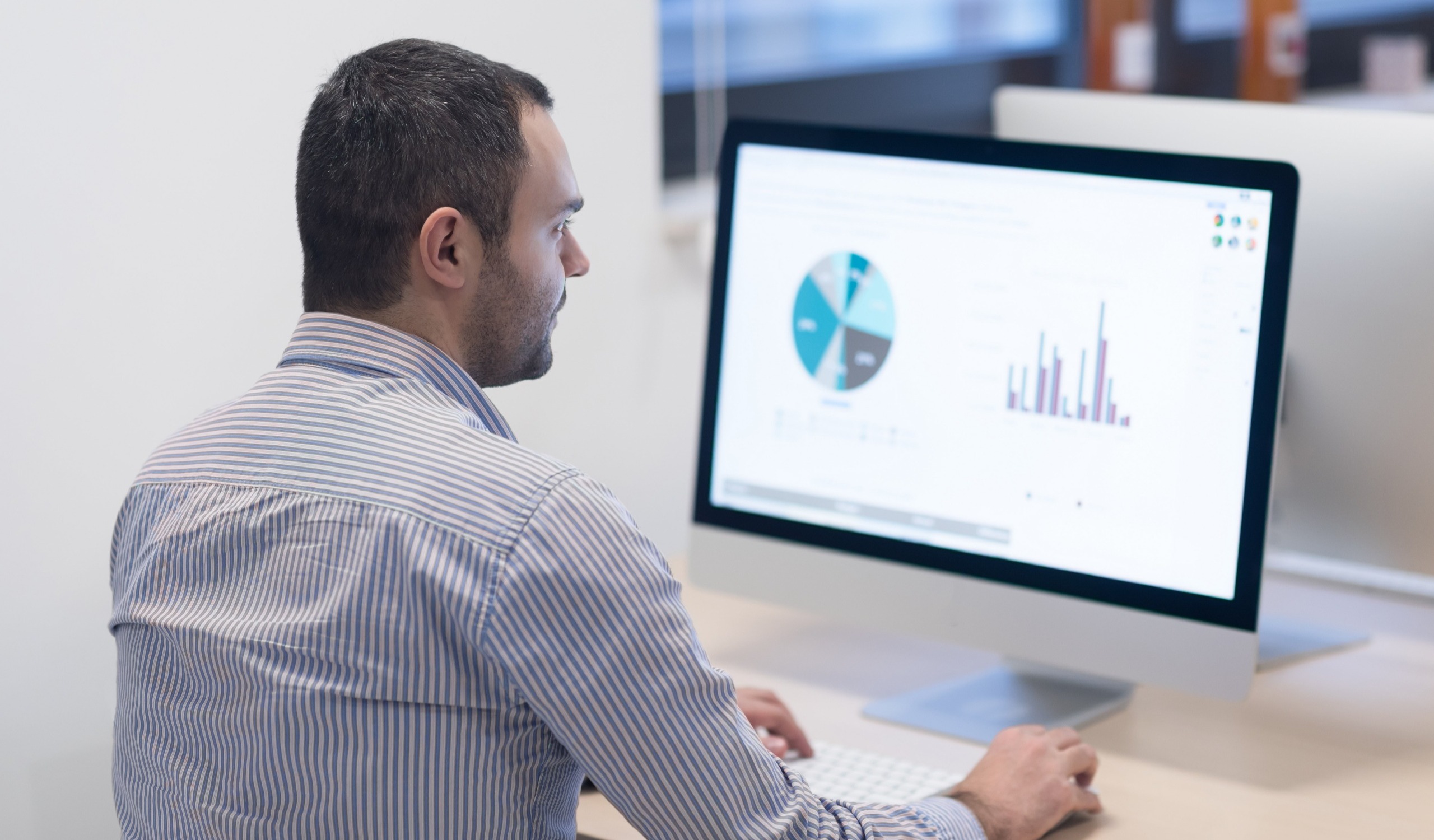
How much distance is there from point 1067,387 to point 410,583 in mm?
631

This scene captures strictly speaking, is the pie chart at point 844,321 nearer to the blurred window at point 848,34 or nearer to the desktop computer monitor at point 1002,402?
the desktop computer monitor at point 1002,402

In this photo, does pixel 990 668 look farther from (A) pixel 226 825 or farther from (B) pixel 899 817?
(A) pixel 226 825

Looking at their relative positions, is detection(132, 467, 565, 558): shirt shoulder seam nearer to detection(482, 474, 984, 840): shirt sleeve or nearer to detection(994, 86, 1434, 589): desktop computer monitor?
detection(482, 474, 984, 840): shirt sleeve

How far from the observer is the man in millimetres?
883

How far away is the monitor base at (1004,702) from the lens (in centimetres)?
134

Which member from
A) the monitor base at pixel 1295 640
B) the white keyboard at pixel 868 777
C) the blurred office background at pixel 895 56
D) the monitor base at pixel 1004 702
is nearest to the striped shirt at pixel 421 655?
the white keyboard at pixel 868 777

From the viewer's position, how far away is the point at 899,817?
103 centimetres

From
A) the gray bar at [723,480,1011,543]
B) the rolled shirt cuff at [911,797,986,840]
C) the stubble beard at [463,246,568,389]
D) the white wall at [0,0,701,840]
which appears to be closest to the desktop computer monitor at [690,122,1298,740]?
the gray bar at [723,480,1011,543]

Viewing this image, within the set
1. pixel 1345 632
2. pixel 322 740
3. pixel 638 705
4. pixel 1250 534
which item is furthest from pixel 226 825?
pixel 1345 632

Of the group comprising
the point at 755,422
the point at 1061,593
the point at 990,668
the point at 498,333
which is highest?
the point at 498,333

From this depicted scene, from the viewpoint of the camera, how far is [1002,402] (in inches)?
51.4

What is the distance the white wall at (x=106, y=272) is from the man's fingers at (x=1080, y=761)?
2.94 feet

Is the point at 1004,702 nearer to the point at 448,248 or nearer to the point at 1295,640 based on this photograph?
the point at 1295,640

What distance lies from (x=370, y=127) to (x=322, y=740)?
40 centimetres
